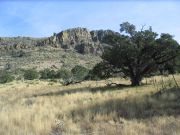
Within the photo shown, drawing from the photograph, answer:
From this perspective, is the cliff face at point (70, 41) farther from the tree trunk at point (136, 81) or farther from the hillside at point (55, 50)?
the tree trunk at point (136, 81)

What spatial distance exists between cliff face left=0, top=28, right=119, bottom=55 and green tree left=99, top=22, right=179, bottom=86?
340ft

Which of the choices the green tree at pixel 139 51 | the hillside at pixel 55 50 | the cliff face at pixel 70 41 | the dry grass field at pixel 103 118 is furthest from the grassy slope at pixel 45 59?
the dry grass field at pixel 103 118

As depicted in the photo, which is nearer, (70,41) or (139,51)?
(139,51)

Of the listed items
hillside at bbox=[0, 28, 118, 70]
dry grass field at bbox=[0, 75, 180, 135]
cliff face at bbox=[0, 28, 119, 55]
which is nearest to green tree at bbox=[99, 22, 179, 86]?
dry grass field at bbox=[0, 75, 180, 135]

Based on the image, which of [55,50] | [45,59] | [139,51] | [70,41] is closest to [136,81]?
[139,51]

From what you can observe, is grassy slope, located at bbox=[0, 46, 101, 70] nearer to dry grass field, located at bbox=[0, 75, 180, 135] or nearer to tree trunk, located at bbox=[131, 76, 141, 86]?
tree trunk, located at bbox=[131, 76, 141, 86]

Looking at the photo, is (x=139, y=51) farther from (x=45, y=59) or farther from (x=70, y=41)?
(x=70, y=41)

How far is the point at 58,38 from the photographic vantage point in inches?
6260

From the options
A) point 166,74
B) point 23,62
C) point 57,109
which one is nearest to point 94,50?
point 23,62

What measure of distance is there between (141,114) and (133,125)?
2491mm

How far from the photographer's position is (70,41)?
151250 mm

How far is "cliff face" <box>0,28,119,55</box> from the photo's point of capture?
13875 cm

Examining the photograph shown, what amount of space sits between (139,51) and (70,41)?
402 ft

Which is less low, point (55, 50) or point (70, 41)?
point (70, 41)
